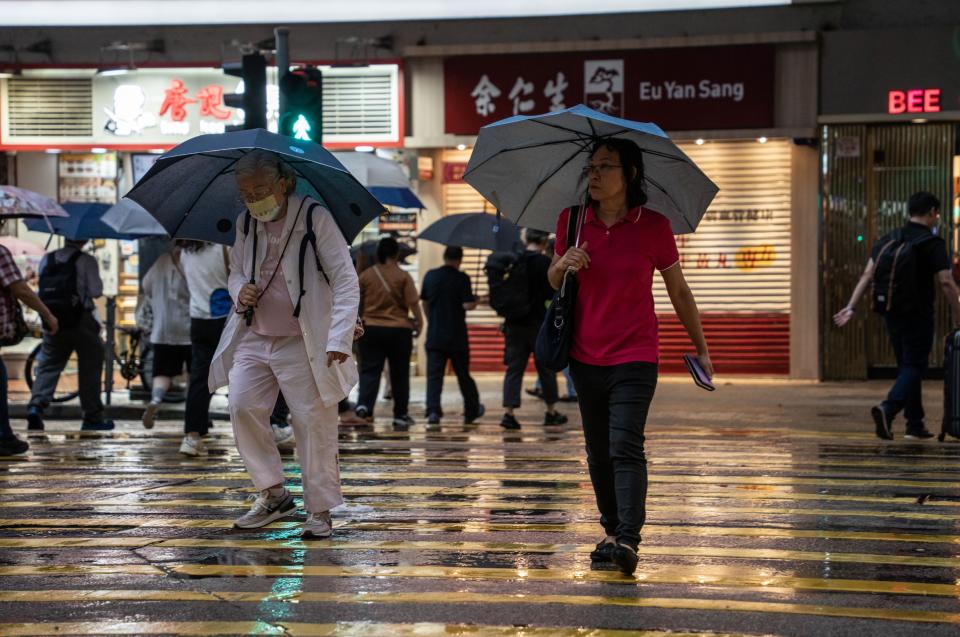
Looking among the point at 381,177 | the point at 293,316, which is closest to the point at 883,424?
the point at 381,177

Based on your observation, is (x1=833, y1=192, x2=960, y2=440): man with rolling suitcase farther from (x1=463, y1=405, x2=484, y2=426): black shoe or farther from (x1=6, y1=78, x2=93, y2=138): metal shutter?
(x1=6, y1=78, x2=93, y2=138): metal shutter

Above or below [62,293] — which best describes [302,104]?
above

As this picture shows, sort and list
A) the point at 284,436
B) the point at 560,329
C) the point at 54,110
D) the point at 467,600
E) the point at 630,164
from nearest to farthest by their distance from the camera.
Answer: the point at 467,600, the point at 560,329, the point at 630,164, the point at 284,436, the point at 54,110

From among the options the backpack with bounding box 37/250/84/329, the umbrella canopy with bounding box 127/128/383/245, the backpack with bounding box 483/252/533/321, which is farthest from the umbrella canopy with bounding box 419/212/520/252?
the umbrella canopy with bounding box 127/128/383/245

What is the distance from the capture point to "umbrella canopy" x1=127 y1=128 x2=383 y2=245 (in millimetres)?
7543

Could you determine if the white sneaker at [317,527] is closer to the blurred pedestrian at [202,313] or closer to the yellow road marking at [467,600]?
the yellow road marking at [467,600]

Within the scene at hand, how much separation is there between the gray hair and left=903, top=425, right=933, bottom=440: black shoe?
6.72 metres

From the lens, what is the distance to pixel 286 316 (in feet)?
24.2

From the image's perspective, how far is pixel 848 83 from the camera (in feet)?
61.3

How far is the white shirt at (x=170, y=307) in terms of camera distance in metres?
12.5

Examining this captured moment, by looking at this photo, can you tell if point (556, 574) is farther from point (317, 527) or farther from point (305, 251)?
point (305, 251)

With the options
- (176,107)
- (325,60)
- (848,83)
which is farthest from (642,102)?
(176,107)

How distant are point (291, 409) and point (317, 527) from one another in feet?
2.00

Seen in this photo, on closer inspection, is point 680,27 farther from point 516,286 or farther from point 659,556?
point 659,556
